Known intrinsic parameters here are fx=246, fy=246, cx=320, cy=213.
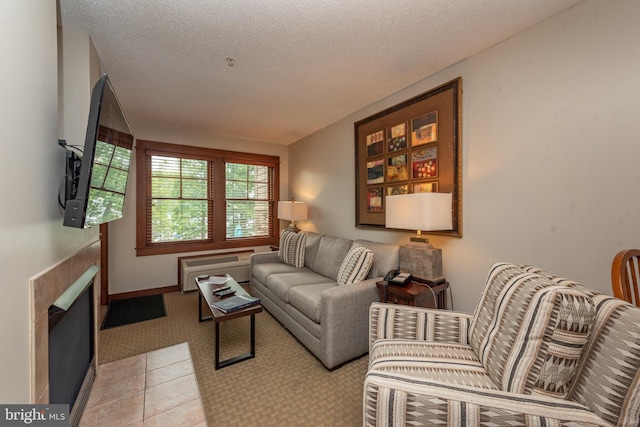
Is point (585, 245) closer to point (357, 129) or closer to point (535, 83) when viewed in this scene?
point (535, 83)

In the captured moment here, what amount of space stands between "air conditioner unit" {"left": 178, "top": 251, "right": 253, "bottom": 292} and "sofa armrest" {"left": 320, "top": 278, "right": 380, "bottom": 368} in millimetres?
2329

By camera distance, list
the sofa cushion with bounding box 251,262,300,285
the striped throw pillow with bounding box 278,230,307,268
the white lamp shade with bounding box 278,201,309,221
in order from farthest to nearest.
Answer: the white lamp shade with bounding box 278,201,309,221
the striped throw pillow with bounding box 278,230,307,268
the sofa cushion with bounding box 251,262,300,285

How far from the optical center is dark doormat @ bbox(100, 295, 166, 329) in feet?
9.13

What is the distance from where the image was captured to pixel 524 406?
80 cm

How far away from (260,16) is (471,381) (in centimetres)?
229

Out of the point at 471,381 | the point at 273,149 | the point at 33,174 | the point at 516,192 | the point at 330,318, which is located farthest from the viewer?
the point at 273,149

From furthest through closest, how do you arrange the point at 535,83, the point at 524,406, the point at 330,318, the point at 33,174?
the point at 330,318 → the point at 535,83 → the point at 33,174 → the point at 524,406

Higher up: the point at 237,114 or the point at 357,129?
the point at 237,114

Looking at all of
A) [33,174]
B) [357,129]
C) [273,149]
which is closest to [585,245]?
[357,129]

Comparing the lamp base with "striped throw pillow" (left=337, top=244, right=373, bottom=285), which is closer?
the lamp base

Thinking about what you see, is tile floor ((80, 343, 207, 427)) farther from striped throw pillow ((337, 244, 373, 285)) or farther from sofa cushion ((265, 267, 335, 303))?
striped throw pillow ((337, 244, 373, 285))

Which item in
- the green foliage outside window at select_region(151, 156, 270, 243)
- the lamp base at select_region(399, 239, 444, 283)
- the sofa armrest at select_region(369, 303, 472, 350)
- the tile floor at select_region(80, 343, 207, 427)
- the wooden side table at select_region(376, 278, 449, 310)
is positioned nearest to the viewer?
the tile floor at select_region(80, 343, 207, 427)

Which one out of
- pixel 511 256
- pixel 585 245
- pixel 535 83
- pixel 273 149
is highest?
pixel 273 149

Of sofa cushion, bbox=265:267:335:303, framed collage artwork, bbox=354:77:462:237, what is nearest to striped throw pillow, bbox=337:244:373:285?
sofa cushion, bbox=265:267:335:303
